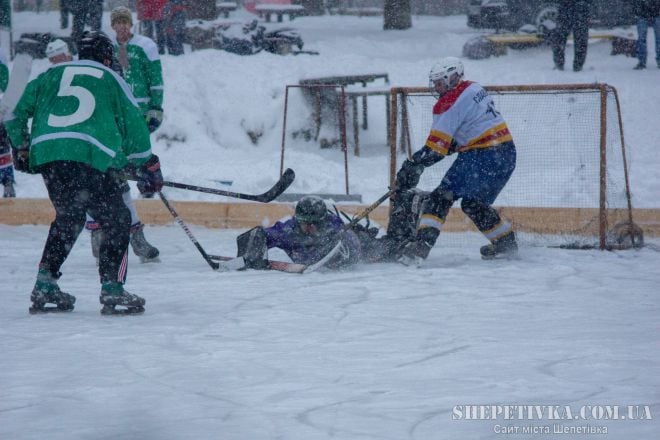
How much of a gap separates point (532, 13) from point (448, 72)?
455 inches

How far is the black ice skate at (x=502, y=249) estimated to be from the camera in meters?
6.00

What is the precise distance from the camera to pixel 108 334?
404cm

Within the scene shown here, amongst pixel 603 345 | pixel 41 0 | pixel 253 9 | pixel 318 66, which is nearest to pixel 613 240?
pixel 603 345

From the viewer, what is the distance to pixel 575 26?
12.1m

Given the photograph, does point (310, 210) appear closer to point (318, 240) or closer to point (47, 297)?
point (318, 240)

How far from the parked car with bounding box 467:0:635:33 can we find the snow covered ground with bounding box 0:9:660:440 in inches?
376

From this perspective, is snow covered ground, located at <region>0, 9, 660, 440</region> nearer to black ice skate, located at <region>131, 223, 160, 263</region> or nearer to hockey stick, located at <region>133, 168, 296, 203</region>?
black ice skate, located at <region>131, 223, 160, 263</region>

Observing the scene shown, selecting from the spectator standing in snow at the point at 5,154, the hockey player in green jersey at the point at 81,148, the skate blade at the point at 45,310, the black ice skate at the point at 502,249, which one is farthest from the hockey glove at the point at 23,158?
the spectator standing in snow at the point at 5,154

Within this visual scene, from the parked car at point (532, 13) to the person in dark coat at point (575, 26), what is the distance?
11.5ft

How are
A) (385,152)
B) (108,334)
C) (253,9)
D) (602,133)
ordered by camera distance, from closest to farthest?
1. (108,334)
2. (602,133)
3. (385,152)
4. (253,9)

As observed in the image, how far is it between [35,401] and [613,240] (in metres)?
4.22

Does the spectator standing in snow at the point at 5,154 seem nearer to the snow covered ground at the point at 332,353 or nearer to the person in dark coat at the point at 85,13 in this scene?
the snow covered ground at the point at 332,353

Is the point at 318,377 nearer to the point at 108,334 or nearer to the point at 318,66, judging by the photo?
the point at 108,334

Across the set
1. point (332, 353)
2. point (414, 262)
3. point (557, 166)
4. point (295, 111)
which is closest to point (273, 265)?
point (414, 262)
